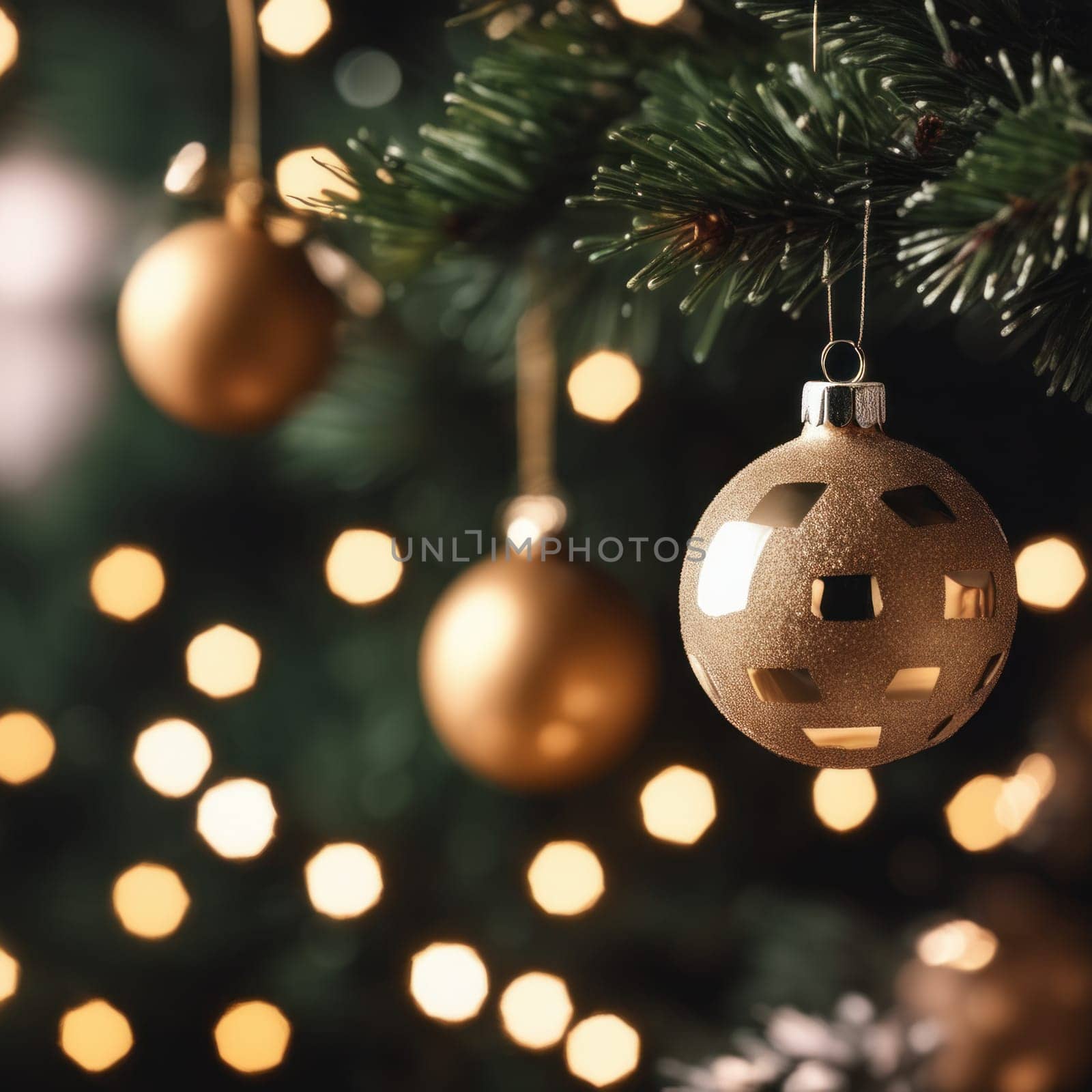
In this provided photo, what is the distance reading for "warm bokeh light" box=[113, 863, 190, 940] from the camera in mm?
845

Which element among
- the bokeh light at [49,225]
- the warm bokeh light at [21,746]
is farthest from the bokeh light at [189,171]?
the warm bokeh light at [21,746]

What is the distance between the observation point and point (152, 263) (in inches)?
23.6

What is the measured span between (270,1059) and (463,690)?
0.46 meters

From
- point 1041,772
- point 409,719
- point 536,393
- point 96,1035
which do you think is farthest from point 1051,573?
point 96,1035

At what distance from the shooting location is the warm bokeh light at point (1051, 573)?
0.76 meters

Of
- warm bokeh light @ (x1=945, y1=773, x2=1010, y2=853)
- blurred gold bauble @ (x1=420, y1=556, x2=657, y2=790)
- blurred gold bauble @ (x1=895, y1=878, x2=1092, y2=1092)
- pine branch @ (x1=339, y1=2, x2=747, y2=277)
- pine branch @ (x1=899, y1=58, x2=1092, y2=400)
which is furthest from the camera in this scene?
warm bokeh light @ (x1=945, y1=773, x2=1010, y2=853)

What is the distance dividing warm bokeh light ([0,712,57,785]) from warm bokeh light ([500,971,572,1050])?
429 mm

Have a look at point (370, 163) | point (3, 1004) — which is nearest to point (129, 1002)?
point (3, 1004)

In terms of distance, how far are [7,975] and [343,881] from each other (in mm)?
283

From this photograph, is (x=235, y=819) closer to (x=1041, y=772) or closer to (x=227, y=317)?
(x=227, y=317)

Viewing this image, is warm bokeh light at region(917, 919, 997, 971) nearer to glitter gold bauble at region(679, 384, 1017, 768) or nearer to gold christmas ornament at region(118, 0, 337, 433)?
glitter gold bauble at region(679, 384, 1017, 768)

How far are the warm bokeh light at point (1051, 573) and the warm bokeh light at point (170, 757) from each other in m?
0.65

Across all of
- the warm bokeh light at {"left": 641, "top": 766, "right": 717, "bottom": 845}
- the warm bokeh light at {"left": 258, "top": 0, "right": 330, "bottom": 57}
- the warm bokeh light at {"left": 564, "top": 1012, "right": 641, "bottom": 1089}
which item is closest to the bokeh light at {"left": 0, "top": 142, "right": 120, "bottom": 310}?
the warm bokeh light at {"left": 258, "top": 0, "right": 330, "bottom": 57}

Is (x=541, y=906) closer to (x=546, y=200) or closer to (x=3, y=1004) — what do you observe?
(x=3, y=1004)
